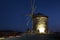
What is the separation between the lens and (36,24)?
108ft

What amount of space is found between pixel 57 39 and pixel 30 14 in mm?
13832

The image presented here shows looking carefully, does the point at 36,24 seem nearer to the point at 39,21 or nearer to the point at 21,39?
the point at 39,21

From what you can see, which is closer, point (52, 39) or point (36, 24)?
point (52, 39)

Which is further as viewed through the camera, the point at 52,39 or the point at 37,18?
the point at 37,18

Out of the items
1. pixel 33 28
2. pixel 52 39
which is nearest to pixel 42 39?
pixel 52 39

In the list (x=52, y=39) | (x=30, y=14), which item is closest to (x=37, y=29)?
(x=30, y=14)

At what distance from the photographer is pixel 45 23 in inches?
1316

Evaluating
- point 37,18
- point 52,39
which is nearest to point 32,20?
point 37,18

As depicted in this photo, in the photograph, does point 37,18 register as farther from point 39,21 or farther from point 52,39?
point 52,39

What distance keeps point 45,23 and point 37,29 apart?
1892mm

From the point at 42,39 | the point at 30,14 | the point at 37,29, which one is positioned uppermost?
the point at 30,14

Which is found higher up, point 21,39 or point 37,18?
point 37,18

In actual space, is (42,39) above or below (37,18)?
below

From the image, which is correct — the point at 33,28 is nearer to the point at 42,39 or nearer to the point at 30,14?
the point at 30,14
